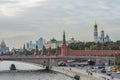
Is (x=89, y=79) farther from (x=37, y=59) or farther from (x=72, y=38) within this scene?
(x=72, y=38)

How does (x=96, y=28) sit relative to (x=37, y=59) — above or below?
above

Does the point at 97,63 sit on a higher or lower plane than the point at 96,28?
lower

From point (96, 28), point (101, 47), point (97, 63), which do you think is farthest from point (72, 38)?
point (97, 63)

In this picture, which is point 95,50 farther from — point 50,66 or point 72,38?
point 72,38

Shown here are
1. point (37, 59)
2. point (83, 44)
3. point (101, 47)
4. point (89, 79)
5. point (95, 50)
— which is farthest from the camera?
point (83, 44)

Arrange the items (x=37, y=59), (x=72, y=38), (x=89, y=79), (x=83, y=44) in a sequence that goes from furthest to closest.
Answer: (x=72, y=38), (x=83, y=44), (x=37, y=59), (x=89, y=79)

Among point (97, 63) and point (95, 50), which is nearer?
point (97, 63)

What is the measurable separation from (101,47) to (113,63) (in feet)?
100

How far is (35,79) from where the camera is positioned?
202 feet

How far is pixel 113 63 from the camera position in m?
89.2

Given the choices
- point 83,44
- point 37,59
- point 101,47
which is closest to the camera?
point 37,59

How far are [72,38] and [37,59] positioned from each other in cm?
6636

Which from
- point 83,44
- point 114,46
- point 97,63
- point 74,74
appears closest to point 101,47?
point 114,46

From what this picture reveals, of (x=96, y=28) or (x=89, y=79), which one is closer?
(x=89, y=79)
